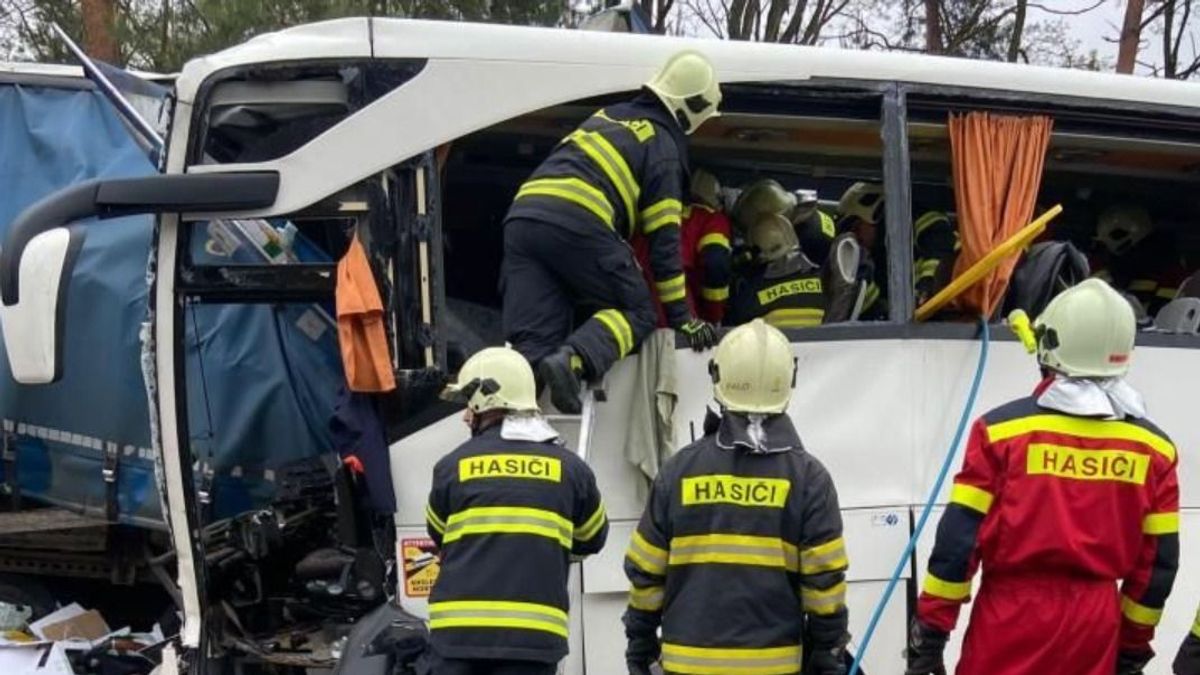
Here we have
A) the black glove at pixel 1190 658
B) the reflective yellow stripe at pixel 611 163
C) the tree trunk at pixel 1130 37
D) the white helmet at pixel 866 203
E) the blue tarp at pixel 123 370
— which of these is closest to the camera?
the black glove at pixel 1190 658

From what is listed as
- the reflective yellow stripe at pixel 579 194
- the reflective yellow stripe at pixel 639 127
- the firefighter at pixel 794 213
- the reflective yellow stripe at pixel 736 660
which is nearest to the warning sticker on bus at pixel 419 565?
the reflective yellow stripe at pixel 736 660

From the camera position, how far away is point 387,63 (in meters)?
3.75

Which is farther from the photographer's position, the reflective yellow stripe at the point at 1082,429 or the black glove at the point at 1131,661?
the black glove at the point at 1131,661

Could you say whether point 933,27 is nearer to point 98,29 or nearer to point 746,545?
point 98,29

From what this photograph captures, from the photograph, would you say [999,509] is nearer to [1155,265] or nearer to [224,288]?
[224,288]

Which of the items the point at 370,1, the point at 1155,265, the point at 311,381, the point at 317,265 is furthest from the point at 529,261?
the point at 370,1

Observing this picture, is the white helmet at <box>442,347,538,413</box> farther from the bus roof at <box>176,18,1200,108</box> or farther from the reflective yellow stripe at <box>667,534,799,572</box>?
the bus roof at <box>176,18,1200,108</box>

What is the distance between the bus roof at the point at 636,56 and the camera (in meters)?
3.74

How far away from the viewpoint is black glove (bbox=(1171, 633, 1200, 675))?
304 cm

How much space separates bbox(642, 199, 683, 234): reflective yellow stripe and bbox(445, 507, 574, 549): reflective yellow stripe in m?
0.94

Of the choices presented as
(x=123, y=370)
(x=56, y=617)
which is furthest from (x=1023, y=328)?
(x=56, y=617)

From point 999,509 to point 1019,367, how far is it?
1007mm

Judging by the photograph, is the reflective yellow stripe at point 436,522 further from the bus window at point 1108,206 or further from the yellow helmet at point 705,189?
the bus window at point 1108,206

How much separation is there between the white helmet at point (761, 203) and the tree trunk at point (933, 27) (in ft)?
50.8
